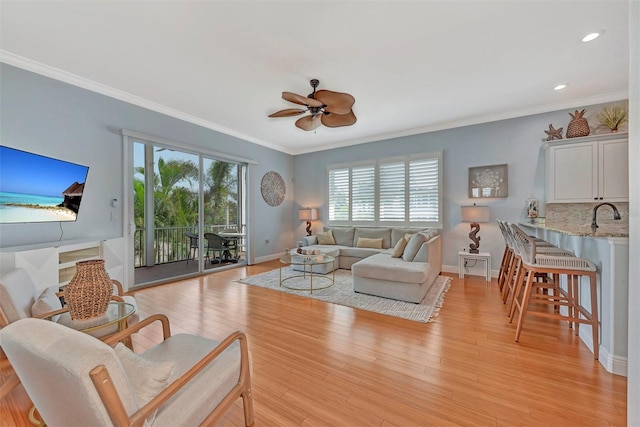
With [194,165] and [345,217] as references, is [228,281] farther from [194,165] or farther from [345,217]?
[345,217]

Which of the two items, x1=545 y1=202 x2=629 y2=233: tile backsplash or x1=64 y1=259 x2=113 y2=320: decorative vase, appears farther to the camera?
x1=545 y1=202 x2=629 y2=233: tile backsplash

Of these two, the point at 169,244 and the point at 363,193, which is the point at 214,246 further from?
the point at 363,193

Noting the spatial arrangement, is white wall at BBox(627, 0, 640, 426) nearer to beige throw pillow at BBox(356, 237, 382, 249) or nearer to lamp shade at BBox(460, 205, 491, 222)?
lamp shade at BBox(460, 205, 491, 222)

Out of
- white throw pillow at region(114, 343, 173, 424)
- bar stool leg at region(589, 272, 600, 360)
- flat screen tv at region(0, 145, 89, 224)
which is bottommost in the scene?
bar stool leg at region(589, 272, 600, 360)

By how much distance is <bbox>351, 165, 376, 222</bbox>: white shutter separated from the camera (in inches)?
232

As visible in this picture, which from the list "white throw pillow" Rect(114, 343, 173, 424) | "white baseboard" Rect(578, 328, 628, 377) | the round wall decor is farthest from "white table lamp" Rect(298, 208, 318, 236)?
"white throw pillow" Rect(114, 343, 173, 424)

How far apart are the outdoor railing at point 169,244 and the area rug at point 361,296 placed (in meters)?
1.51

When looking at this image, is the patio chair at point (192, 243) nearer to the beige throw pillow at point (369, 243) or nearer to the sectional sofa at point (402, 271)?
the sectional sofa at point (402, 271)

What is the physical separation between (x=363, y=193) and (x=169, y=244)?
4.26 meters

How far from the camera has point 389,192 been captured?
5.66 m

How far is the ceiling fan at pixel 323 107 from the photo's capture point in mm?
2842

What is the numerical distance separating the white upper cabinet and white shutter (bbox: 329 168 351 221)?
371 cm

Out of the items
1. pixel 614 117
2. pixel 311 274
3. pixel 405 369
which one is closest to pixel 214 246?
pixel 311 274

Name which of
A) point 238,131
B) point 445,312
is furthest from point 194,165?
point 445,312
